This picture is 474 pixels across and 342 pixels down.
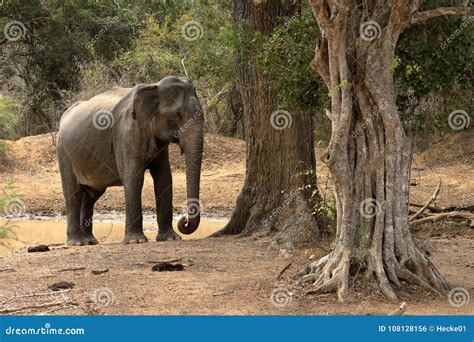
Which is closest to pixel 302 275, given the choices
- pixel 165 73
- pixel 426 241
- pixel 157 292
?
pixel 157 292

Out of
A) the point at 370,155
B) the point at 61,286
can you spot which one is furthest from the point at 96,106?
the point at 370,155

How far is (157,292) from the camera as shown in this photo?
10602mm

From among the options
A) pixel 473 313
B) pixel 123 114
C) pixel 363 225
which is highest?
pixel 123 114

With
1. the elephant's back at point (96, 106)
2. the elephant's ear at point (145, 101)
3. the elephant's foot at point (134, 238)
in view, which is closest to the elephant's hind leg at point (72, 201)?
the elephant's back at point (96, 106)

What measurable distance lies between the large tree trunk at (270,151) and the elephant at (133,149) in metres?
0.94

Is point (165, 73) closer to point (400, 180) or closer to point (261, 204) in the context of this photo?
point (261, 204)

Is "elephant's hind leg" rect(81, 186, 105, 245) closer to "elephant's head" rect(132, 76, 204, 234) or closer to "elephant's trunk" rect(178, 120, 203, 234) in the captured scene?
"elephant's head" rect(132, 76, 204, 234)

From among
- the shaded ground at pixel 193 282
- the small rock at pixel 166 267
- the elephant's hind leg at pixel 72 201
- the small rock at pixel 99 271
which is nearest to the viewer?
the shaded ground at pixel 193 282

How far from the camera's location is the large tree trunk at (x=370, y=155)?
10.4 metres

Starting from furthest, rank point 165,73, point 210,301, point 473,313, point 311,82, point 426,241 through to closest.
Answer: point 165,73, point 426,241, point 311,82, point 210,301, point 473,313

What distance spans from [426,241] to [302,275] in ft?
13.0

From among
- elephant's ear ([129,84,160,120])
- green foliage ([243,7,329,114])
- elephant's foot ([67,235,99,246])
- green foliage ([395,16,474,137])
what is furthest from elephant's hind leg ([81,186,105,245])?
green foliage ([395,16,474,137])

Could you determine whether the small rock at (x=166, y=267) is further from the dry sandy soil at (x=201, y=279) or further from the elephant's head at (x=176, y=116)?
the elephant's head at (x=176, y=116)

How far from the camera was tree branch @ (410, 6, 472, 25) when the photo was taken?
408 inches
